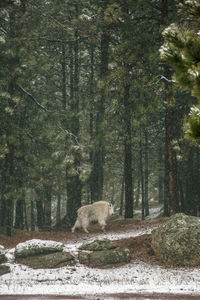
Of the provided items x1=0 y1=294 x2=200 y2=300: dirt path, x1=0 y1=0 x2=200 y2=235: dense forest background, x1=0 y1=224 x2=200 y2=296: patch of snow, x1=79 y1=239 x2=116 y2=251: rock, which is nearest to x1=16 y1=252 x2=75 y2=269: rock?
x1=0 y1=224 x2=200 y2=296: patch of snow

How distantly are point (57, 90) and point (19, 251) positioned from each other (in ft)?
52.7

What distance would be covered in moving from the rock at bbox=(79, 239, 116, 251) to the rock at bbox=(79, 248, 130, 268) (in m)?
0.40

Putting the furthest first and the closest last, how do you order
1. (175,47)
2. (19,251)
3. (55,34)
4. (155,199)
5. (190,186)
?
(155,199)
(55,34)
(190,186)
(19,251)
(175,47)

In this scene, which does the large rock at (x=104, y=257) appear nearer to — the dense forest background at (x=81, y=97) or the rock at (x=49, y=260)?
the rock at (x=49, y=260)

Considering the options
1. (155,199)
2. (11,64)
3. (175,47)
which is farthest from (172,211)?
(155,199)

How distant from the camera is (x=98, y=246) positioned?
47.6 feet

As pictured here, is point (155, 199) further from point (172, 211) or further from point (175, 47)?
point (175, 47)

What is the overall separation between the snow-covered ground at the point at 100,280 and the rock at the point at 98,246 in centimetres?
112

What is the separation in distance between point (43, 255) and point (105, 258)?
7.05 feet

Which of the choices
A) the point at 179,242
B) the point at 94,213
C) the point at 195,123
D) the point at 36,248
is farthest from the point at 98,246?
the point at 195,123

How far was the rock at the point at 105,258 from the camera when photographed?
534 inches

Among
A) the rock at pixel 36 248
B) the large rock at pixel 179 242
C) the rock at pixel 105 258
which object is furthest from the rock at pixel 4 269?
the large rock at pixel 179 242

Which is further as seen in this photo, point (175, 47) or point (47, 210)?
point (47, 210)

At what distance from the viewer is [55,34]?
22.2m
